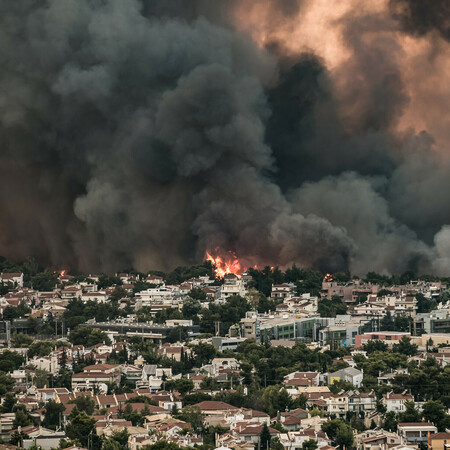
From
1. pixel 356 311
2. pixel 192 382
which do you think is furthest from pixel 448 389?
pixel 356 311

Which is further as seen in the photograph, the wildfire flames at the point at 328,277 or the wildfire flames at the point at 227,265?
the wildfire flames at the point at 227,265

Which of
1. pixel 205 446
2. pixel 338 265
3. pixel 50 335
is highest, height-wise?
pixel 338 265

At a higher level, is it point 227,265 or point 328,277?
point 227,265

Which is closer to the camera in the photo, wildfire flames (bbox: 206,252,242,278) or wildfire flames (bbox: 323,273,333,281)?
wildfire flames (bbox: 323,273,333,281)

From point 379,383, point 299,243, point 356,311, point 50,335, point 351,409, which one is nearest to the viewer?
point 351,409

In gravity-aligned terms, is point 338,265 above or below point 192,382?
above

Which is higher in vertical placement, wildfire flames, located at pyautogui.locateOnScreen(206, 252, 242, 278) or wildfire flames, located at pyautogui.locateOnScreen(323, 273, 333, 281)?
wildfire flames, located at pyautogui.locateOnScreen(206, 252, 242, 278)

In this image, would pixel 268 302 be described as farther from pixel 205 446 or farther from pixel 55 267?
pixel 205 446

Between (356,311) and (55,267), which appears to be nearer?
(356,311)

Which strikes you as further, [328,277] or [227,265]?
[227,265]

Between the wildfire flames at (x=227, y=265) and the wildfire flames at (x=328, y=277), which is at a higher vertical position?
the wildfire flames at (x=227, y=265)

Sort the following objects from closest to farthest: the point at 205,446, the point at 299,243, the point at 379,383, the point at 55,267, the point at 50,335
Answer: the point at 205,446, the point at 379,383, the point at 50,335, the point at 299,243, the point at 55,267
